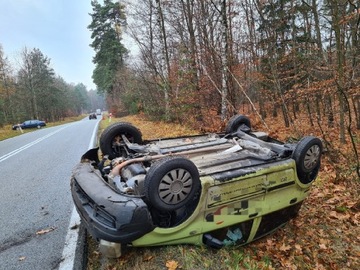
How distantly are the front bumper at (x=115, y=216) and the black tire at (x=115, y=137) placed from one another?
4.70 feet

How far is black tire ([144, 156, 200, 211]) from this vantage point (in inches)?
101

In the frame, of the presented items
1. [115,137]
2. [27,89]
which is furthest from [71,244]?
[27,89]

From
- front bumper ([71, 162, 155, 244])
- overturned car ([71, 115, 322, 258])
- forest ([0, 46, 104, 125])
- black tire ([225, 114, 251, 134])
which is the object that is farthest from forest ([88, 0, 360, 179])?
forest ([0, 46, 104, 125])

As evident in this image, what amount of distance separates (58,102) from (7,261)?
5051 cm

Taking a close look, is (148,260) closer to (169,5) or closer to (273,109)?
(169,5)

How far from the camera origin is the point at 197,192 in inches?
109

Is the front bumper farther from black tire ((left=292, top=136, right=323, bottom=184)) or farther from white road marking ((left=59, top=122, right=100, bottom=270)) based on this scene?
black tire ((left=292, top=136, right=323, bottom=184))

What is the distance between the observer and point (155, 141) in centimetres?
446

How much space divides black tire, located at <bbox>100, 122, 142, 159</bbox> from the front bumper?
56.4 inches

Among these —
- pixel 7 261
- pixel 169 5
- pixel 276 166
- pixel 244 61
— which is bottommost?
pixel 7 261

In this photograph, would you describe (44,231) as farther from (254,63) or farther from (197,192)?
(254,63)

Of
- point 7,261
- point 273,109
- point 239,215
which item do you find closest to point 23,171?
point 7,261

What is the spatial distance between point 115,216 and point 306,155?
2.33 metres

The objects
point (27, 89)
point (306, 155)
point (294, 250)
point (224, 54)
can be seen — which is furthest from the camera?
point (27, 89)
